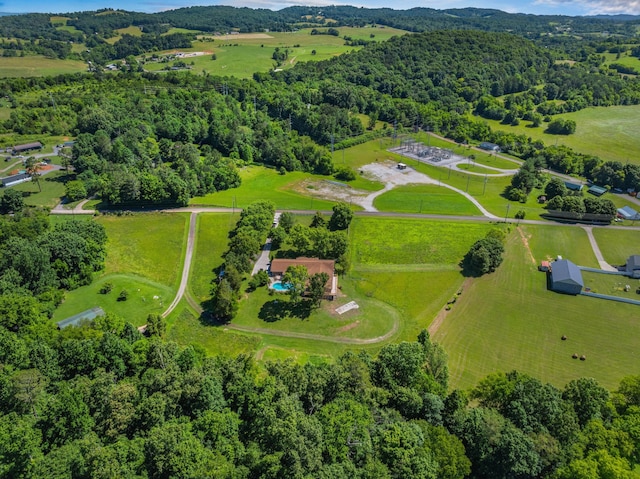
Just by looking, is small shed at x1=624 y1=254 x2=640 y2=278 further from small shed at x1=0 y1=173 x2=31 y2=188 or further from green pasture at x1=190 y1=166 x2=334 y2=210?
small shed at x1=0 y1=173 x2=31 y2=188

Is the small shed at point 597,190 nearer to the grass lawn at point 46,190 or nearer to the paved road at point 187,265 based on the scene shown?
the paved road at point 187,265

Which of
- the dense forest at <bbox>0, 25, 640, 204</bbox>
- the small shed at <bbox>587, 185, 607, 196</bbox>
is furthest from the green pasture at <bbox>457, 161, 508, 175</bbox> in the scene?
the small shed at <bbox>587, 185, 607, 196</bbox>

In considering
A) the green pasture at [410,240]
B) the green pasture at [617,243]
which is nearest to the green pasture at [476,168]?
the green pasture at [410,240]

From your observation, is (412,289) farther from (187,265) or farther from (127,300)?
(127,300)

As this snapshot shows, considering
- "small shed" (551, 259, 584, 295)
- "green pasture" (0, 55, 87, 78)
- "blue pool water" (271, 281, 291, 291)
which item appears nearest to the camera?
"small shed" (551, 259, 584, 295)

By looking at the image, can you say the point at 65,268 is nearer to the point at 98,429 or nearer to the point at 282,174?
the point at 98,429

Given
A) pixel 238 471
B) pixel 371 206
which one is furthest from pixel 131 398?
pixel 371 206
